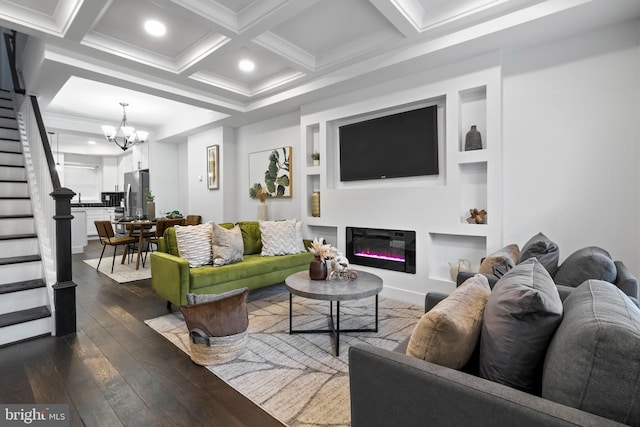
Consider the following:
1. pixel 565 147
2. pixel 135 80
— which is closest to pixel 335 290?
pixel 565 147

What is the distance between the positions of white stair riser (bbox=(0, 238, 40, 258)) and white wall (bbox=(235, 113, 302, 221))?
325 cm

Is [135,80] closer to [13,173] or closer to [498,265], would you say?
[13,173]

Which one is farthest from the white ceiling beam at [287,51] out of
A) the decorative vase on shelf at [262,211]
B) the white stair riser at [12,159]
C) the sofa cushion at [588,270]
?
the white stair riser at [12,159]

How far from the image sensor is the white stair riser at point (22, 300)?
107 inches

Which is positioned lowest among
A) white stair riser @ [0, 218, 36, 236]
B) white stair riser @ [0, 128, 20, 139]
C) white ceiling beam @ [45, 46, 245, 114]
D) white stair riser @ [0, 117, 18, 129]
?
white stair riser @ [0, 218, 36, 236]

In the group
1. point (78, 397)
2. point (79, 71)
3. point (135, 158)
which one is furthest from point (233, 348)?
point (135, 158)

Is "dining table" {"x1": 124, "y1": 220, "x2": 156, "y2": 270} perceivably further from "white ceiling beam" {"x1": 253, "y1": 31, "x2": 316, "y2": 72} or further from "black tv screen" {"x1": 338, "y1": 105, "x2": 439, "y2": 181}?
"white ceiling beam" {"x1": 253, "y1": 31, "x2": 316, "y2": 72}

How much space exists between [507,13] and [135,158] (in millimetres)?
8456

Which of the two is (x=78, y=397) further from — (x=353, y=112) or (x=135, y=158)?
(x=135, y=158)

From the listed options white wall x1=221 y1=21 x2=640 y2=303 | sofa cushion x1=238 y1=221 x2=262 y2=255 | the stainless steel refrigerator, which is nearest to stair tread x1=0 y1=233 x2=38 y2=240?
sofa cushion x1=238 y1=221 x2=262 y2=255

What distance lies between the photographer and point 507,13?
107 inches

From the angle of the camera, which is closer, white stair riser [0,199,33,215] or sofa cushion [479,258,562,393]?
sofa cushion [479,258,562,393]

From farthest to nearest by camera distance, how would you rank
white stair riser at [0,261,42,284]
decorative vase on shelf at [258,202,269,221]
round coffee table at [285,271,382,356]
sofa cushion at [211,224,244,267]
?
1. decorative vase on shelf at [258,202,269,221]
2. sofa cushion at [211,224,244,267]
3. white stair riser at [0,261,42,284]
4. round coffee table at [285,271,382,356]

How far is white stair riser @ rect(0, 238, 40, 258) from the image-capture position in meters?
3.08
